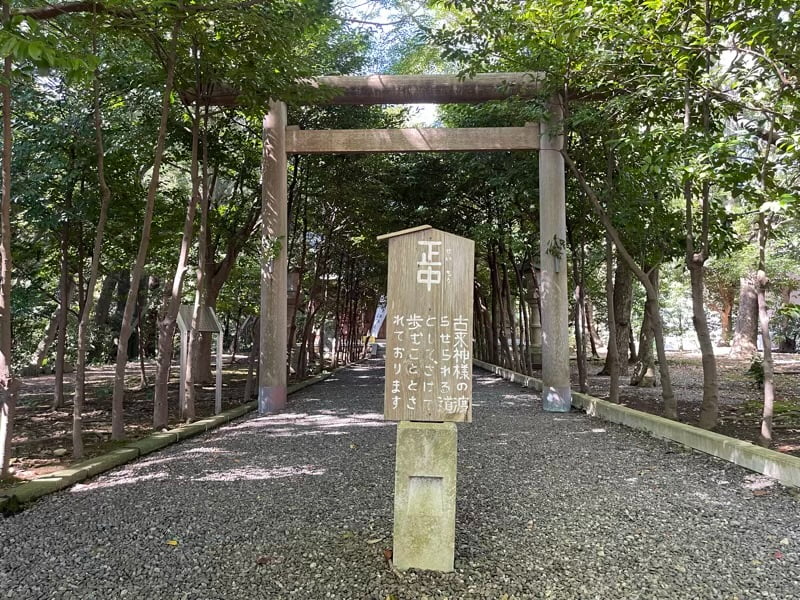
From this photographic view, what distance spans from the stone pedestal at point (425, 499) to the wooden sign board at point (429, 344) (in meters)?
0.14

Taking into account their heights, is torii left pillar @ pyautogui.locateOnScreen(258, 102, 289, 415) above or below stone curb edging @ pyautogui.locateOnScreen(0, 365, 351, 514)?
above

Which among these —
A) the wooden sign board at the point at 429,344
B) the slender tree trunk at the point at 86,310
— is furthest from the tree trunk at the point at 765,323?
the slender tree trunk at the point at 86,310

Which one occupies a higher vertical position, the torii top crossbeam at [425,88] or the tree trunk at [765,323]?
the torii top crossbeam at [425,88]

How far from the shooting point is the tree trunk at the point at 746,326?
60.4 feet

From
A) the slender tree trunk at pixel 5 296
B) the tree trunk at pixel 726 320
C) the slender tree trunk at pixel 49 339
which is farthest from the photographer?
the tree trunk at pixel 726 320

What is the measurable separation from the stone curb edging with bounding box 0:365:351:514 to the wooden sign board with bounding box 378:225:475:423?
2946mm

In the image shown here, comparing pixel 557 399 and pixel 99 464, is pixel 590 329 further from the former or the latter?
pixel 99 464

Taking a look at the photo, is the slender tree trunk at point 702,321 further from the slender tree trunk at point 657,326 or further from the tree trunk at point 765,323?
the tree trunk at point 765,323

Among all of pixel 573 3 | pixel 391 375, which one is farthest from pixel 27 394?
pixel 573 3

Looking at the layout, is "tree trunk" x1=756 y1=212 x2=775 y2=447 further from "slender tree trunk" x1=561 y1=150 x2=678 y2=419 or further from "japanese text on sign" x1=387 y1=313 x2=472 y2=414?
"japanese text on sign" x1=387 y1=313 x2=472 y2=414

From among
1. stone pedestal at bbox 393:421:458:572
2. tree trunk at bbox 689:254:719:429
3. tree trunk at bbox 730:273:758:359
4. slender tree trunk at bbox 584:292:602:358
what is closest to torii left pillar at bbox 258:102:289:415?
tree trunk at bbox 689:254:719:429

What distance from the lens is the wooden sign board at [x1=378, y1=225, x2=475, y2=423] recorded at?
3047mm

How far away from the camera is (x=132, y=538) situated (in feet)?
11.1

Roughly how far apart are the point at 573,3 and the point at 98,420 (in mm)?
7833
